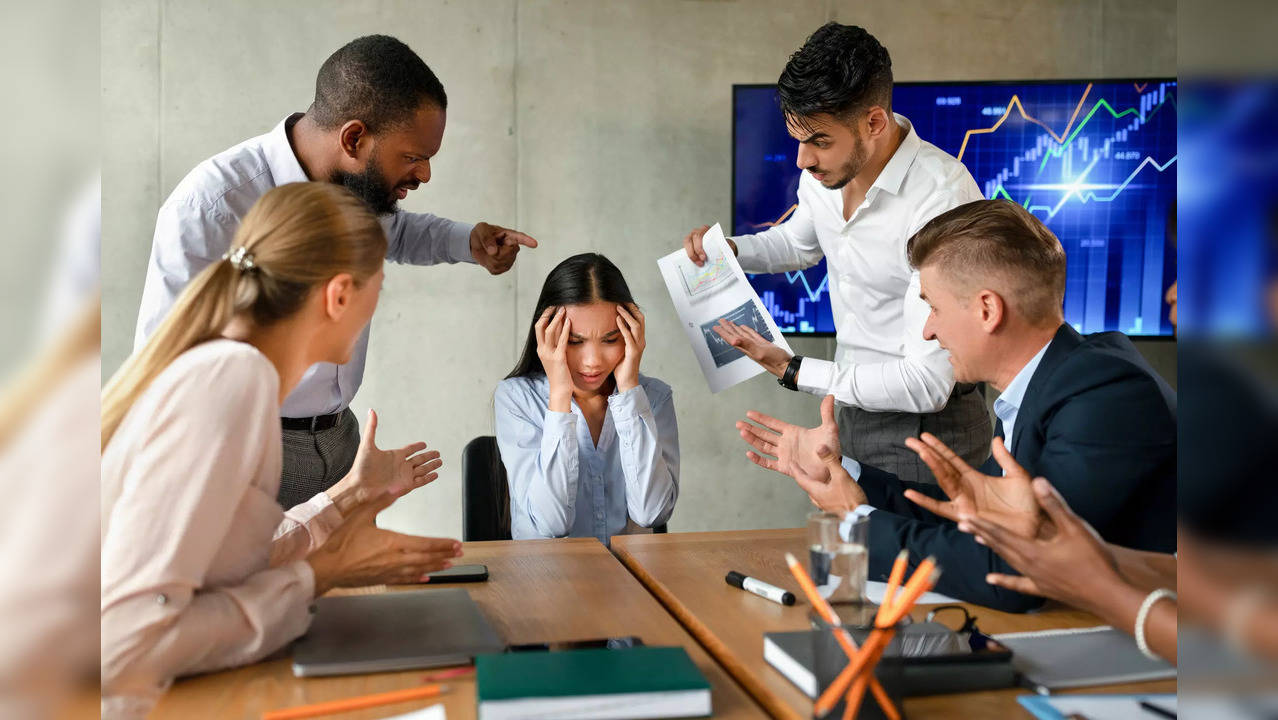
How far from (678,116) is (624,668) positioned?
313 centimetres

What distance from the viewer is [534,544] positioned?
6.61 feet

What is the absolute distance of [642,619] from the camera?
1472 millimetres

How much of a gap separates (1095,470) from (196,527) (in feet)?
4.37

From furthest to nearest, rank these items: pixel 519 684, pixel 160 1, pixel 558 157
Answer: pixel 558 157, pixel 160 1, pixel 519 684

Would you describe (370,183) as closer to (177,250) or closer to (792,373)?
(177,250)

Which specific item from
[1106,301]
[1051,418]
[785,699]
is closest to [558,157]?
[1106,301]

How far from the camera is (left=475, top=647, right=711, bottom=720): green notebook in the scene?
1016 millimetres

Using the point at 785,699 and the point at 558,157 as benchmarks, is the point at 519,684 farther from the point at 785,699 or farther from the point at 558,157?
the point at 558,157

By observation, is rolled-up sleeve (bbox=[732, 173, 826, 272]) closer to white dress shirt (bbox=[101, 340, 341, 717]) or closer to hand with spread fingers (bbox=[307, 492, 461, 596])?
hand with spread fingers (bbox=[307, 492, 461, 596])

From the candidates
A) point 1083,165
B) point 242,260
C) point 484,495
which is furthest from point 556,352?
point 1083,165

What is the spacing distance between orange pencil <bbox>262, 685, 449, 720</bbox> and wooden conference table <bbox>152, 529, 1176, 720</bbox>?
0.01m

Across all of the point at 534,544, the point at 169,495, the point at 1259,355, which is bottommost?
the point at 534,544

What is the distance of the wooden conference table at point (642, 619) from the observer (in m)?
1.12

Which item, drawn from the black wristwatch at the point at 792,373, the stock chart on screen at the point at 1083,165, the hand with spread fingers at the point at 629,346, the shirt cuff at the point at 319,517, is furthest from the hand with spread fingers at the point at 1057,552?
the stock chart on screen at the point at 1083,165
